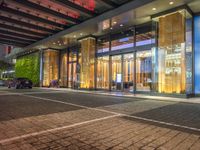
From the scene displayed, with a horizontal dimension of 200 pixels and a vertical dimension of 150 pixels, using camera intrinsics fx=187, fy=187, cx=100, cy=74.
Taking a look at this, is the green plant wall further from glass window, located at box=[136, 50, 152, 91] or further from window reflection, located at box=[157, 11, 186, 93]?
window reflection, located at box=[157, 11, 186, 93]

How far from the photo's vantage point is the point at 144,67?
15.5 metres

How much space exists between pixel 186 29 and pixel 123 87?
712cm

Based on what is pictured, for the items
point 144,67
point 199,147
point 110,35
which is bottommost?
point 199,147

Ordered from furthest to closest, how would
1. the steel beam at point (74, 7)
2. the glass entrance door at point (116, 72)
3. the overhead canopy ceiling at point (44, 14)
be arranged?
the glass entrance door at point (116, 72), the overhead canopy ceiling at point (44, 14), the steel beam at point (74, 7)

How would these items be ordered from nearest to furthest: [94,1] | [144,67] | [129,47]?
[94,1], [144,67], [129,47]

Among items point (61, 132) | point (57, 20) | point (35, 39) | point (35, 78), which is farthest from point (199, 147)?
point (35, 78)

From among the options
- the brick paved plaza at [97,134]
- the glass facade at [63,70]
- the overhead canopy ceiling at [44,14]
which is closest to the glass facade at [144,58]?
the glass facade at [63,70]

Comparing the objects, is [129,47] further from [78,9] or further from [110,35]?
[78,9]

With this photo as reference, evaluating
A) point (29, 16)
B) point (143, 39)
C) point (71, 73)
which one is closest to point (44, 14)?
point (29, 16)

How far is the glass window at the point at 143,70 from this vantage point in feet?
49.1

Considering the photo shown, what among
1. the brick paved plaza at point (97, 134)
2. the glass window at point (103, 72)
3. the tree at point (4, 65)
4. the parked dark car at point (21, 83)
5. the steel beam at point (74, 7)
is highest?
the steel beam at point (74, 7)

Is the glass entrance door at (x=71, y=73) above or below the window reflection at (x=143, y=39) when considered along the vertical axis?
below

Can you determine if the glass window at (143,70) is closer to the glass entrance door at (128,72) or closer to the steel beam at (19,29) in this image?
the glass entrance door at (128,72)

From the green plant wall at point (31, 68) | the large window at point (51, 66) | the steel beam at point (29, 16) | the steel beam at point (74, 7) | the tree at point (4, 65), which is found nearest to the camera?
the steel beam at point (74, 7)
